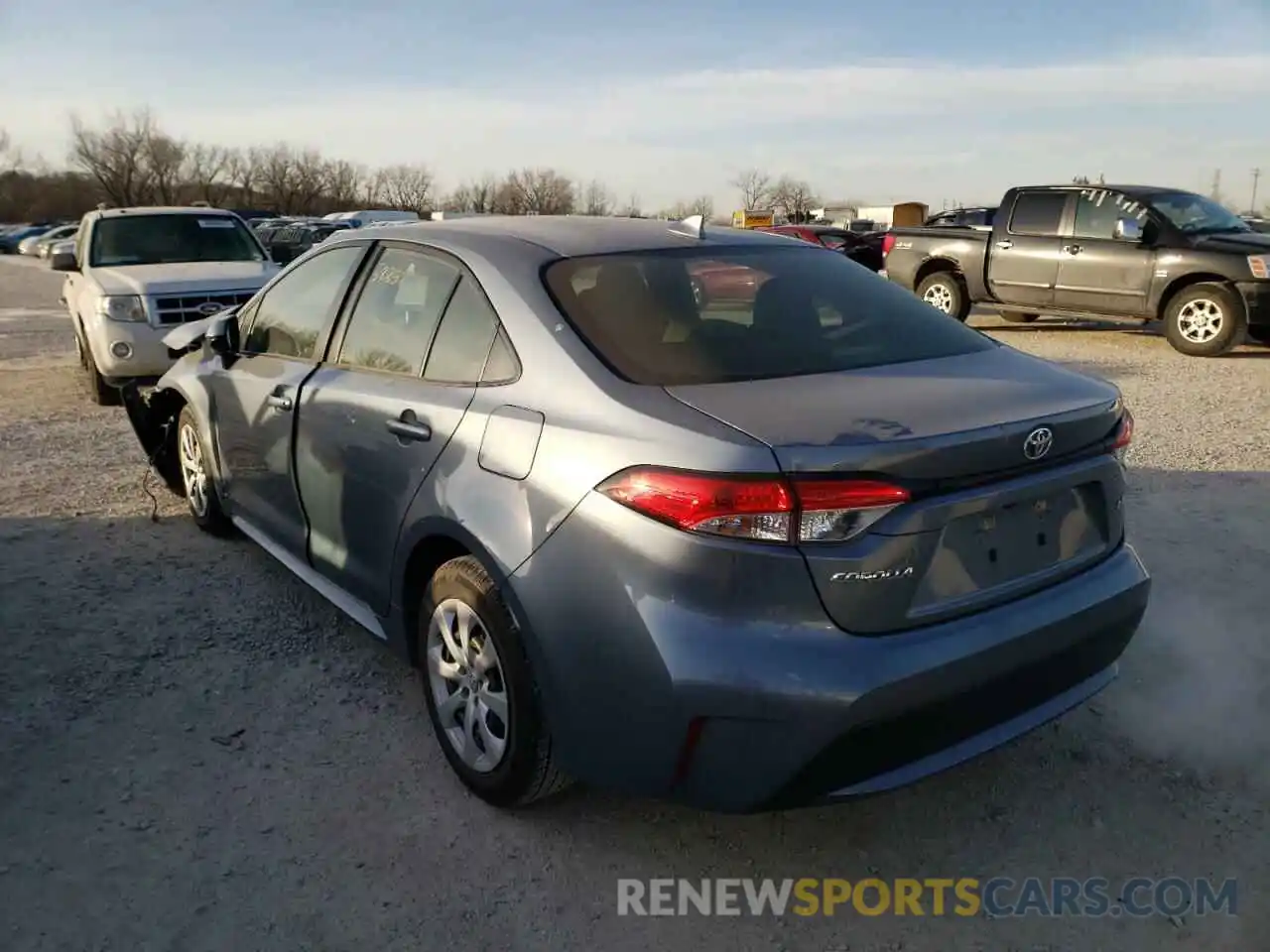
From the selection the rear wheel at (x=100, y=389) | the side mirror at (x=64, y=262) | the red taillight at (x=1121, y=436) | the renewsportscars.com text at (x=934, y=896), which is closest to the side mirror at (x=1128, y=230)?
the red taillight at (x=1121, y=436)

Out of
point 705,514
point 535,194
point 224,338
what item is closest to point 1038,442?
point 705,514

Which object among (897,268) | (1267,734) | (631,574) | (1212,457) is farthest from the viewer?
(897,268)

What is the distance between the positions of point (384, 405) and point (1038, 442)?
77.1 inches

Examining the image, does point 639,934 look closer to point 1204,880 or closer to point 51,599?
point 1204,880

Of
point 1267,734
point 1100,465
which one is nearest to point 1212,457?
point 1267,734

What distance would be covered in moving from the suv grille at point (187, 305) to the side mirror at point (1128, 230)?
30.5ft

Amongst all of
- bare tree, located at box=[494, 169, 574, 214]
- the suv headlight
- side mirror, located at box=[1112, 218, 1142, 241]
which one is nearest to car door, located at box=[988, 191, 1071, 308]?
side mirror, located at box=[1112, 218, 1142, 241]

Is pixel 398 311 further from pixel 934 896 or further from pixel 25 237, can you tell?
pixel 25 237

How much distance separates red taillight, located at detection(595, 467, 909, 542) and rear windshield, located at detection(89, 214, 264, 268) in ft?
27.5

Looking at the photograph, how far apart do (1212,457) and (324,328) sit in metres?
5.69

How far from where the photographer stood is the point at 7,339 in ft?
46.9

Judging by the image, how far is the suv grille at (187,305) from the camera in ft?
26.5

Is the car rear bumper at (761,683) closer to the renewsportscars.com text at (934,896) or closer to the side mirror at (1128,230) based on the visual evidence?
the renewsportscars.com text at (934,896)

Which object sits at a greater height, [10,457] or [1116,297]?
[1116,297]
